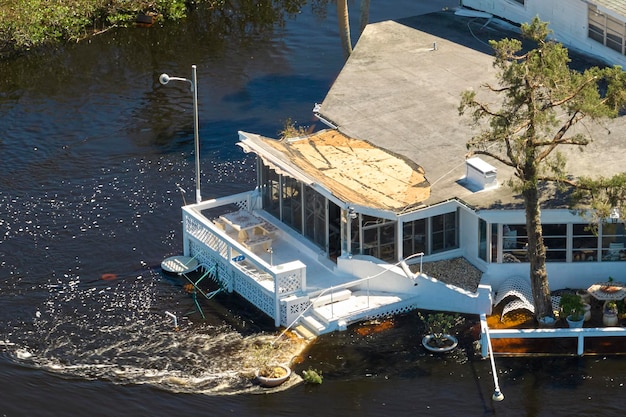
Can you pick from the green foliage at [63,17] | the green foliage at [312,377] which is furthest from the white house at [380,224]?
the green foliage at [63,17]

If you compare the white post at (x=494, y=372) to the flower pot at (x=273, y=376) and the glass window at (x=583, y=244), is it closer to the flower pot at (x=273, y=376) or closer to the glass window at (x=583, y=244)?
the glass window at (x=583, y=244)

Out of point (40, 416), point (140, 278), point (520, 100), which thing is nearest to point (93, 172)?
point (140, 278)

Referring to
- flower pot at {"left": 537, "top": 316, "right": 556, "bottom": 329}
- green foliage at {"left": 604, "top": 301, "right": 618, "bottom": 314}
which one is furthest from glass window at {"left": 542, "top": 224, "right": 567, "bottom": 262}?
flower pot at {"left": 537, "top": 316, "right": 556, "bottom": 329}

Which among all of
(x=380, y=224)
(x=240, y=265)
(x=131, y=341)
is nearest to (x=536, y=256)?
(x=380, y=224)

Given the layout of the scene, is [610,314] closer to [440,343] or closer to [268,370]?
[440,343]

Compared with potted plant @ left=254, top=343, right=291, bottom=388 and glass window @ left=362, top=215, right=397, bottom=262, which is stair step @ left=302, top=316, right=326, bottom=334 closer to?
potted plant @ left=254, top=343, right=291, bottom=388

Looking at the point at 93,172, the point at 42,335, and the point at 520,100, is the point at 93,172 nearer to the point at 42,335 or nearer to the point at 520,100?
the point at 42,335
